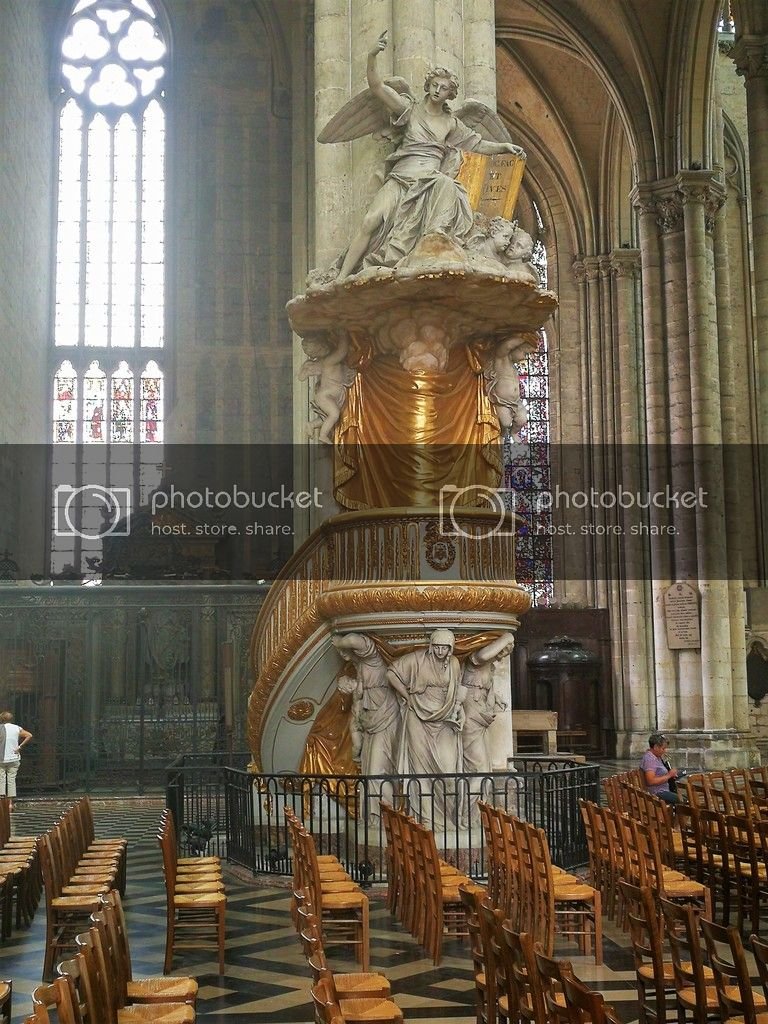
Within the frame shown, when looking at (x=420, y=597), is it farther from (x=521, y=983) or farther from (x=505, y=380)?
(x=521, y=983)

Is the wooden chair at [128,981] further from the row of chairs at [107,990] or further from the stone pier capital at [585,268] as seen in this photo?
the stone pier capital at [585,268]

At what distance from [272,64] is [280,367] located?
672 centimetres

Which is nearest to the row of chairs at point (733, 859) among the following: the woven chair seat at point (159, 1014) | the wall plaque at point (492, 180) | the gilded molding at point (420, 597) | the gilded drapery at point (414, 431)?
the gilded molding at point (420, 597)

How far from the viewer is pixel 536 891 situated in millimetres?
7629

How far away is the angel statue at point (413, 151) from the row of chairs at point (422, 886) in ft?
16.4

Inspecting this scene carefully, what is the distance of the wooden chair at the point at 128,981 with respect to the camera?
5.42m

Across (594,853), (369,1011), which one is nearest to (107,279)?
(594,853)

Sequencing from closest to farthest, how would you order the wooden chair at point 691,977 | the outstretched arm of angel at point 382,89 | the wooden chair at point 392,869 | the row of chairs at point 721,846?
the wooden chair at point 691,977 < the row of chairs at point 721,846 < the wooden chair at point 392,869 < the outstretched arm of angel at point 382,89

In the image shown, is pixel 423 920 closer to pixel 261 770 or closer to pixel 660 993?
pixel 660 993

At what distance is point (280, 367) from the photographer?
27922mm

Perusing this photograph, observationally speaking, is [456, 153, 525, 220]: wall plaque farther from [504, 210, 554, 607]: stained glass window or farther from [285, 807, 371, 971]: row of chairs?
[504, 210, 554, 607]: stained glass window

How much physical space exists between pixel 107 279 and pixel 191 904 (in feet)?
77.7

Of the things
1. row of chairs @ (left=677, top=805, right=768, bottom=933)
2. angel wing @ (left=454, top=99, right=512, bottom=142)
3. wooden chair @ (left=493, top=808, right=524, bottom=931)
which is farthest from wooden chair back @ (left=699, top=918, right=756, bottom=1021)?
angel wing @ (left=454, top=99, right=512, bottom=142)

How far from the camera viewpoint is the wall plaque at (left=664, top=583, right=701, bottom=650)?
21844 millimetres
